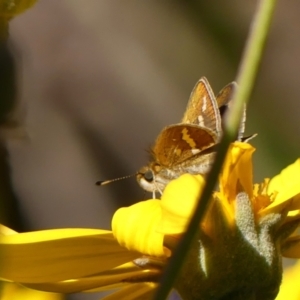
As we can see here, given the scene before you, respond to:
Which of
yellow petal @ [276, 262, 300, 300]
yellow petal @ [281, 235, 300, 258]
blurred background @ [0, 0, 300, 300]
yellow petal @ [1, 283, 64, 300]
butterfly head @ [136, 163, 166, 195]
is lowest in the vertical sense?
yellow petal @ [276, 262, 300, 300]

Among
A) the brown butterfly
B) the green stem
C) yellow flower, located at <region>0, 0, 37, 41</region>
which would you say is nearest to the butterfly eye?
the brown butterfly

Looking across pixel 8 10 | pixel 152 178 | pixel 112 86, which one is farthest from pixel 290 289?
pixel 112 86

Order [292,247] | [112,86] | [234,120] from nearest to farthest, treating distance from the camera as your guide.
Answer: [234,120] → [292,247] → [112,86]

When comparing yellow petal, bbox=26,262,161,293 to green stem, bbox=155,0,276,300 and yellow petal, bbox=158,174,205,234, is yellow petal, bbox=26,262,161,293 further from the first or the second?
green stem, bbox=155,0,276,300

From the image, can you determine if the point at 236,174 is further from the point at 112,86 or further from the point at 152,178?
the point at 112,86

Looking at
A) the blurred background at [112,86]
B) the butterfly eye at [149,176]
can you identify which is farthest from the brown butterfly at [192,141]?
the blurred background at [112,86]

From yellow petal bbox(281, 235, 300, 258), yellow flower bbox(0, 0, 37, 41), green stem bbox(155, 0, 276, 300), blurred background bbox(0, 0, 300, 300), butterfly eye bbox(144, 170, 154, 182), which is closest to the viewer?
green stem bbox(155, 0, 276, 300)
